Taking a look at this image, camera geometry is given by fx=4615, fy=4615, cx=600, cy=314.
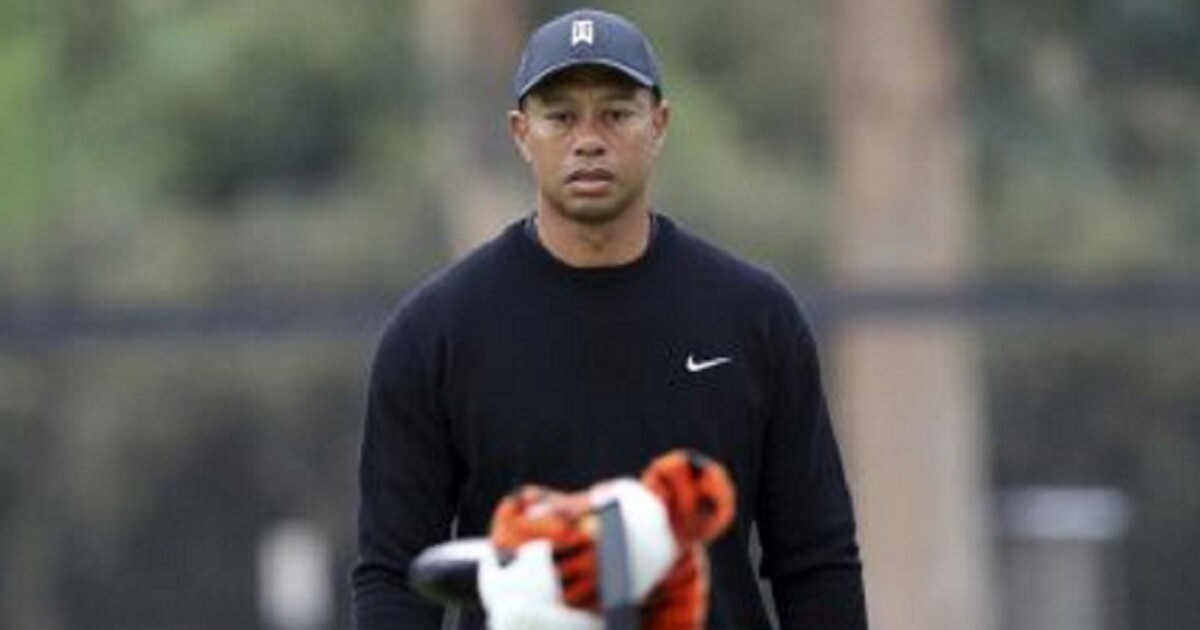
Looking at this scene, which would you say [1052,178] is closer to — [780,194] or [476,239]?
[780,194]

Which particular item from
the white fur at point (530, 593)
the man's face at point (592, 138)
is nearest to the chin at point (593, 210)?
the man's face at point (592, 138)

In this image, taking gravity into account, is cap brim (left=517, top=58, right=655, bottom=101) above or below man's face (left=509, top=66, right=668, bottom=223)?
above

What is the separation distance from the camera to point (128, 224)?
3753 centimetres

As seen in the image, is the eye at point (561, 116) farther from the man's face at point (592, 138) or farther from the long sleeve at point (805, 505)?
the long sleeve at point (805, 505)

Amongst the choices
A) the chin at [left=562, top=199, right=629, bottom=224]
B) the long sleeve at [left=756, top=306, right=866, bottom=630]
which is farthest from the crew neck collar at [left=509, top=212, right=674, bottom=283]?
the long sleeve at [left=756, top=306, right=866, bottom=630]

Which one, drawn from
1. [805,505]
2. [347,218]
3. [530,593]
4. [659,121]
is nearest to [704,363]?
[805,505]

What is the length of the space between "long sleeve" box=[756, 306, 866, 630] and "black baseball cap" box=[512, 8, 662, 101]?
503 millimetres

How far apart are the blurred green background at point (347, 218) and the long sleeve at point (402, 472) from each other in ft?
77.5

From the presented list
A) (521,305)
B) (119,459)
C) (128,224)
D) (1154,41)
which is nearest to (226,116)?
(128,224)

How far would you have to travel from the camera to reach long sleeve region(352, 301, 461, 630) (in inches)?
276

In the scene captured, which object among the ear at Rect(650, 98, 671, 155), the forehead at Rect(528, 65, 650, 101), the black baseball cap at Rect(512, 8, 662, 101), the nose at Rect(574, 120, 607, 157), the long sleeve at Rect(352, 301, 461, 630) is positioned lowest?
the long sleeve at Rect(352, 301, 461, 630)

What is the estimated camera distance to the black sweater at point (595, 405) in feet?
22.9

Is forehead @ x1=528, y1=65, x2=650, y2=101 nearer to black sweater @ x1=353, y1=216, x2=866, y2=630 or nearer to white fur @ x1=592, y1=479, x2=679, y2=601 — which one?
black sweater @ x1=353, y1=216, x2=866, y2=630

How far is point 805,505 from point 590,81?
77cm
